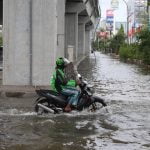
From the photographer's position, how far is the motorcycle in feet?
44.8

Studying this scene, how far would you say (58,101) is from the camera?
13781mm

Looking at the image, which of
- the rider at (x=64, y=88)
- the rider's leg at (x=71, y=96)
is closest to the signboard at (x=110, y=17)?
the rider at (x=64, y=88)

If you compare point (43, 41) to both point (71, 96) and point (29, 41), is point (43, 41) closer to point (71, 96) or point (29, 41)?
point (29, 41)

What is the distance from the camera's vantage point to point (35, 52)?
19688 millimetres

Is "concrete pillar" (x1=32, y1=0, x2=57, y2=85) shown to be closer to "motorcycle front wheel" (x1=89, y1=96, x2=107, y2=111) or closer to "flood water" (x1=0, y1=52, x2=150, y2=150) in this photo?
"flood water" (x1=0, y1=52, x2=150, y2=150)

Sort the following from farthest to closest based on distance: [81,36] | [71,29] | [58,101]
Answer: [81,36] → [71,29] → [58,101]

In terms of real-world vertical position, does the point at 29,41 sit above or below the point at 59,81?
above

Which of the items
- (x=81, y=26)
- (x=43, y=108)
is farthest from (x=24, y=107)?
(x=81, y=26)

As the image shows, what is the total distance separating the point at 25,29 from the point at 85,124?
812cm

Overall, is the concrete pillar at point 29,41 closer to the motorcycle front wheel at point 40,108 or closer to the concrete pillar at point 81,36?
the motorcycle front wheel at point 40,108

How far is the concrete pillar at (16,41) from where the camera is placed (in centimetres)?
1959

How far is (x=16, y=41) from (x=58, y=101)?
21.2 feet

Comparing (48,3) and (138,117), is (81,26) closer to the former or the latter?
(48,3)

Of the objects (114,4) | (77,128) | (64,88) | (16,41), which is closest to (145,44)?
(16,41)
